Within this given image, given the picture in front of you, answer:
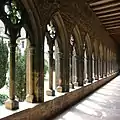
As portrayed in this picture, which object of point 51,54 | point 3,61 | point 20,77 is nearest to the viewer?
point 3,61

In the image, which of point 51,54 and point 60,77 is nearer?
point 51,54

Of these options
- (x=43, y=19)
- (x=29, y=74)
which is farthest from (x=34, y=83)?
(x=43, y=19)

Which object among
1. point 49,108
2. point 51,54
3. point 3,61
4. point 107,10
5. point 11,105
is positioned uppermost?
point 107,10

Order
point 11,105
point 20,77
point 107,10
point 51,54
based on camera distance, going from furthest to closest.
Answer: point 107,10 < point 20,77 < point 51,54 < point 11,105

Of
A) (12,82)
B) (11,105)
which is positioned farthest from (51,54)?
(11,105)

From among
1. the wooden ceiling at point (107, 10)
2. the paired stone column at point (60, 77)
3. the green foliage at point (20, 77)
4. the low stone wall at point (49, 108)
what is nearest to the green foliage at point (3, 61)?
the low stone wall at point (49, 108)

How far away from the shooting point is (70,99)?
378 cm

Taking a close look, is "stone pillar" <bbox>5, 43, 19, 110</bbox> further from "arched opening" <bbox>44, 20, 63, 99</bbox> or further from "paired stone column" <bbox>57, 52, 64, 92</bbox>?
"paired stone column" <bbox>57, 52, 64, 92</bbox>

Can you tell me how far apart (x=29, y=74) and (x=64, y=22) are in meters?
1.36

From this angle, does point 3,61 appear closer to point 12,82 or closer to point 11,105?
point 12,82

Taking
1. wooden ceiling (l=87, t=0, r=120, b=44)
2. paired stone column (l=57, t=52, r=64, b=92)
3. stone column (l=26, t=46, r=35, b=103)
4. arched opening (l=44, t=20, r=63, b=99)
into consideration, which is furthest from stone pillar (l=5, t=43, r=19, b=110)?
wooden ceiling (l=87, t=0, r=120, b=44)

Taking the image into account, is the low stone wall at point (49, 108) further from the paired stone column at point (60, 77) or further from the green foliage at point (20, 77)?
the green foliage at point (20, 77)

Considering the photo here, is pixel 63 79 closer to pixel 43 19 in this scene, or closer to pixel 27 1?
pixel 43 19

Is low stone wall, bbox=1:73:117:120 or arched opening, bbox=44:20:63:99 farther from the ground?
arched opening, bbox=44:20:63:99
